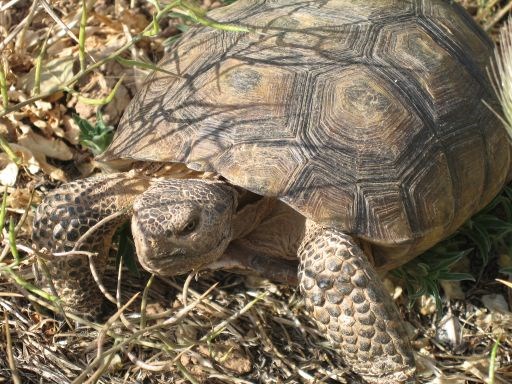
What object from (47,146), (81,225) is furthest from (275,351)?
(47,146)

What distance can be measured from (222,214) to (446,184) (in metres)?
1.11

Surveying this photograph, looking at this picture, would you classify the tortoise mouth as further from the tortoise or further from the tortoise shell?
the tortoise shell

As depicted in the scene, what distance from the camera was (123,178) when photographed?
317cm

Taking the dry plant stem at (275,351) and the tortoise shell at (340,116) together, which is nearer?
the tortoise shell at (340,116)

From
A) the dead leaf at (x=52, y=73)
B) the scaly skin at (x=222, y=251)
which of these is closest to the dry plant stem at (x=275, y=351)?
the scaly skin at (x=222, y=251)

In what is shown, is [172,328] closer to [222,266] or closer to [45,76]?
[222,266]

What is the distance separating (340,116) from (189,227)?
0.87 m

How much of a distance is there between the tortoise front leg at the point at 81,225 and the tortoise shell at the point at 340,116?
183mm

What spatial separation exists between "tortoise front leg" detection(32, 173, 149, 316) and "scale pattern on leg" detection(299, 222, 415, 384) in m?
0.95

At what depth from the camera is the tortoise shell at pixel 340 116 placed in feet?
9.29

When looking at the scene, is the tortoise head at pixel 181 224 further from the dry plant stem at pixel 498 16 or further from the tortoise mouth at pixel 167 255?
the dry plant stem at pixel 498 16

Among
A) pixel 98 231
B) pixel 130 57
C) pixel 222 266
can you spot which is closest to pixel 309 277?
pixel 222 266

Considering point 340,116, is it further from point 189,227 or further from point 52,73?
point 52,73

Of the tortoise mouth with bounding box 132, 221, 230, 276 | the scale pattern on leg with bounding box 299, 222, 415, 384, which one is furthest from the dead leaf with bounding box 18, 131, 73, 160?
the scale pattern on leg with bounding box 299, 222, 415, 384
